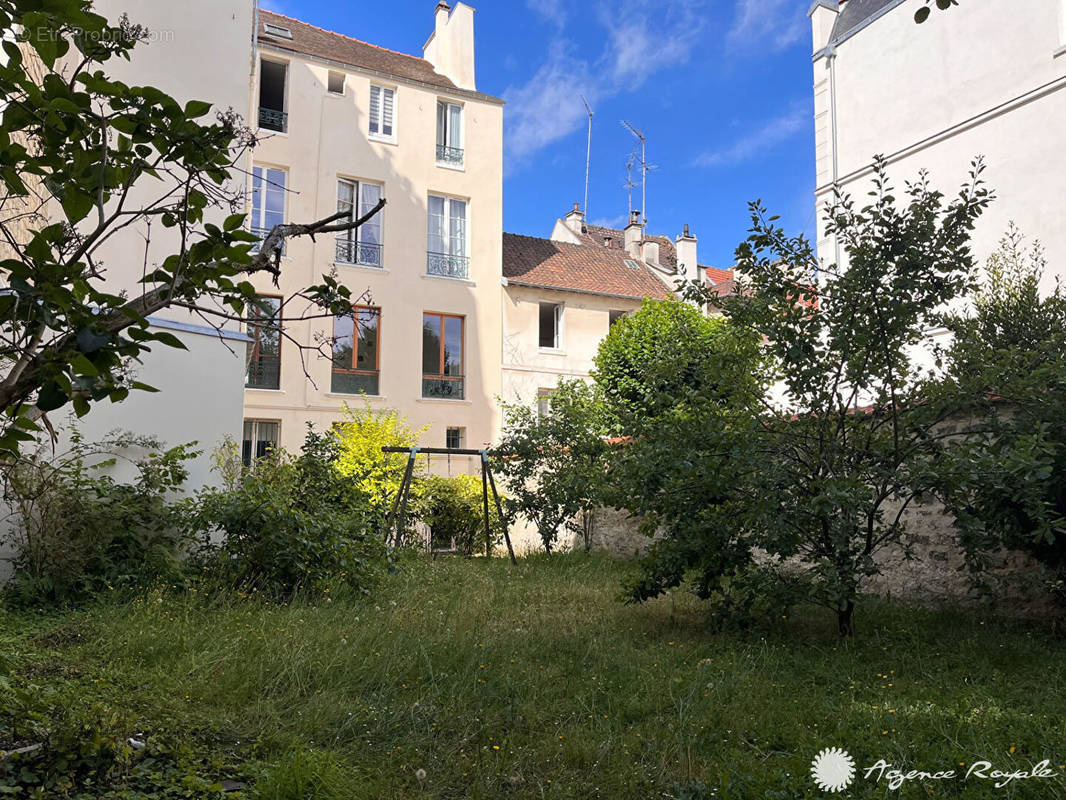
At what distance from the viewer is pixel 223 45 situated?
8.98 meters

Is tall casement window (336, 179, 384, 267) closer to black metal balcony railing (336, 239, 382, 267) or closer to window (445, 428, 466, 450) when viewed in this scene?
black metal balcony railing (336, 239, 382, 267)

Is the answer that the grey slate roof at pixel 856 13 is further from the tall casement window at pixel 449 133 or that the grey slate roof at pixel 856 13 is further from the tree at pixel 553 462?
the tree at pixel 553 462

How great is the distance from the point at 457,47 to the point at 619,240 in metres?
9.15

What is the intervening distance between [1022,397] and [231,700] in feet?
18.4

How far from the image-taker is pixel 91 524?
6.68 meters

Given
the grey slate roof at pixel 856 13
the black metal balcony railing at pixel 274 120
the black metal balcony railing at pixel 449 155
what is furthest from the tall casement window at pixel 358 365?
the grey slate roof at pixel 856 13

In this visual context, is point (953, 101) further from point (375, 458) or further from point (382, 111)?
point (382, 111)

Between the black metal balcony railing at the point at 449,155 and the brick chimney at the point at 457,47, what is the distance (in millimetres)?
2071

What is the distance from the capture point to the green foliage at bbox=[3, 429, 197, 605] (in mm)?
6391

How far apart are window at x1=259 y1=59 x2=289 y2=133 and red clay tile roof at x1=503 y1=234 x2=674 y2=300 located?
6444 millimetres

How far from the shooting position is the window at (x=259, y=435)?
16.5 meters

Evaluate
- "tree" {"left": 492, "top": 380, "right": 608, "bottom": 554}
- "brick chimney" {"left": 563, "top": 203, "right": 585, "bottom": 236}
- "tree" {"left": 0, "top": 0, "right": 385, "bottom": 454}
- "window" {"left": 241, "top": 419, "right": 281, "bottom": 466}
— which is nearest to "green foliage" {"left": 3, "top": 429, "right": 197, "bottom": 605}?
"tree" {"left": 0, "top": 0, "right": 385, "bottom": 454}

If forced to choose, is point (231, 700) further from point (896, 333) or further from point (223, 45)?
point (223, 45)

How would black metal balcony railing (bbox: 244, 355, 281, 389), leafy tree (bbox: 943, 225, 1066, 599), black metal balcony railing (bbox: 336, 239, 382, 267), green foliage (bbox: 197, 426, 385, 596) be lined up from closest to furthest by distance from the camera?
leafy tree (bbox: 943, 225, 1066, 599) → green foliage (bbox: 197, 426, 385, 596) → black metal balcony railing (bbox: 244, 355, 281, 389) → black metal balcony railing (bbox: 336, 239, 382, 267)
